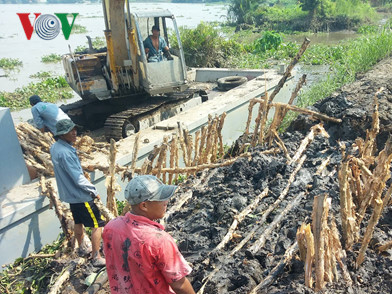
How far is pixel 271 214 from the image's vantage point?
4453 mm

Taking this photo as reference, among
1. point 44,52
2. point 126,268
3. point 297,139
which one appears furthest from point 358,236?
point 44,52

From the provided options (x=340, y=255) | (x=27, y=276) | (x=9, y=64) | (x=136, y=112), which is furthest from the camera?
(x=9, y=64)

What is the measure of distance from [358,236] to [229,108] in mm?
5958

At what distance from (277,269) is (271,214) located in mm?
1120

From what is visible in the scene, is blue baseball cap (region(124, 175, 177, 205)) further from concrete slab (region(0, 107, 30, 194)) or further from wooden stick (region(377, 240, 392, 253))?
concrete slab (region(0, 107, 30, 194))

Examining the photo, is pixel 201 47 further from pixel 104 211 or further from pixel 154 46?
pixel 104 211

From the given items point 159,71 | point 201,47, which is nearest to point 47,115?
point 159,71

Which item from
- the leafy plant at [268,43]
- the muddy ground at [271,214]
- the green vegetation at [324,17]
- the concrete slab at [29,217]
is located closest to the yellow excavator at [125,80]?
the concrete slab at [29,217]

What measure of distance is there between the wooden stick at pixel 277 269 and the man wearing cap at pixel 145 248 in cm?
103

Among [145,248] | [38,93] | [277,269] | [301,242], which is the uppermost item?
[145,248]

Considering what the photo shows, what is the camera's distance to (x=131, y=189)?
2.43m

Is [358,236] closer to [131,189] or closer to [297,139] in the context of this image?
[131,189]

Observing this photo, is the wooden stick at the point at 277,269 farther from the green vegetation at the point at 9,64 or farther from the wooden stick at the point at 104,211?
the green vegetation at the point at 9,64

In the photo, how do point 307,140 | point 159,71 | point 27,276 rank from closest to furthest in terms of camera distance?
1. point 27,276
2. point 307,140
3. point 159,71
